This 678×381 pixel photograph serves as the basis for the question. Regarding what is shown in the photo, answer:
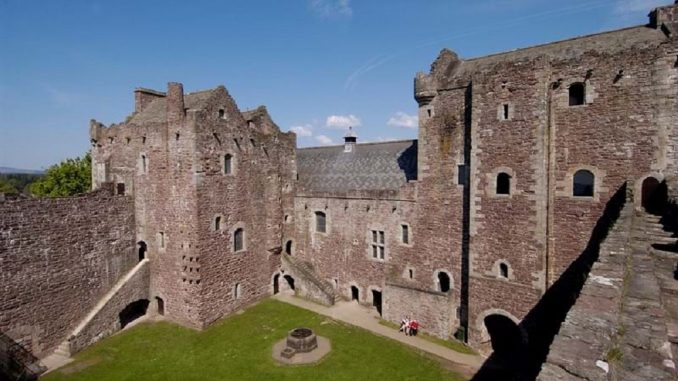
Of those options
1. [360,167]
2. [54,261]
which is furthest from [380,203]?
[54,261]

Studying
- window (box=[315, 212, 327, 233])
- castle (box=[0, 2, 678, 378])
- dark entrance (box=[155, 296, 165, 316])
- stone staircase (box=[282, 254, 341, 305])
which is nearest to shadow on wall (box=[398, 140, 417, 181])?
castle (box=[0, 2, 678, 378])

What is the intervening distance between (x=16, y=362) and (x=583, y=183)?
24.3m

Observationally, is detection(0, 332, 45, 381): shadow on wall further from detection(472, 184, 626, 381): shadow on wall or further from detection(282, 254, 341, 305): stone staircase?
detection(472, 184, 626, 381): shadow on wall

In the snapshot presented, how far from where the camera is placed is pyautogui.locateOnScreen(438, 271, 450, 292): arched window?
19.9 metres

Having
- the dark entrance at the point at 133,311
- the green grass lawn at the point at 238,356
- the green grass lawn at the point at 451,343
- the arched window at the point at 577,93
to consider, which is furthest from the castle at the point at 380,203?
the green grass lawn at the point at 238,356

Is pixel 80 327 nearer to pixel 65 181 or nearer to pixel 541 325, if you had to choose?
pixel 541 325

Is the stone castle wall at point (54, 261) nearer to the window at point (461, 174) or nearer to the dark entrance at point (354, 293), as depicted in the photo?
the dark entrance at point (354, 293)

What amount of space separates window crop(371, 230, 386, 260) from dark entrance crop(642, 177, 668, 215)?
468 inches

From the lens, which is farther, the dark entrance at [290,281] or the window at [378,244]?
the dark entrance at [290,281]

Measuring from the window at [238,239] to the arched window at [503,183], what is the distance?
14.0m

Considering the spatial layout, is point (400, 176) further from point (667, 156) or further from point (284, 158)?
point (667, 156)

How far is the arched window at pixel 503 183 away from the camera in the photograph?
55.1 ft

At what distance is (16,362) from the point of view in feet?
52.5

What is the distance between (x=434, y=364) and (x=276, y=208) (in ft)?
42.8
